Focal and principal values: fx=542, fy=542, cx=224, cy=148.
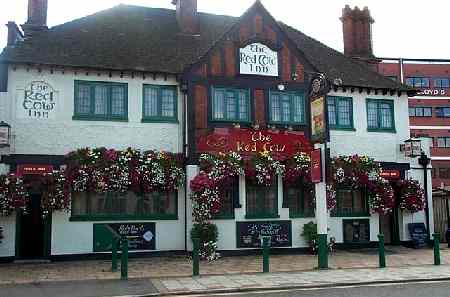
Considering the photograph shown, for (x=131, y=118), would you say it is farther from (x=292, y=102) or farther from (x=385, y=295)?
(x=385, y=295)

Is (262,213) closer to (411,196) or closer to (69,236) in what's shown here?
(411,196)

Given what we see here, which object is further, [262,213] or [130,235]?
[262,213]

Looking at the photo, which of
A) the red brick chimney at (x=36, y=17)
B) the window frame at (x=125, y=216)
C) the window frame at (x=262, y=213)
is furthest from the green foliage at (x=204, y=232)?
the red brick chimney at (x=36, y=17)

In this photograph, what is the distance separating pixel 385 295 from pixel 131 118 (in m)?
10.7

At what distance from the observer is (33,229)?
17094 mm

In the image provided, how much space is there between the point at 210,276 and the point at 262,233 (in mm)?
5570

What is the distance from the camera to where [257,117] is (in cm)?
1920

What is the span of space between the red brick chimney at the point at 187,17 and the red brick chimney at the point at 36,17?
5.27 metres

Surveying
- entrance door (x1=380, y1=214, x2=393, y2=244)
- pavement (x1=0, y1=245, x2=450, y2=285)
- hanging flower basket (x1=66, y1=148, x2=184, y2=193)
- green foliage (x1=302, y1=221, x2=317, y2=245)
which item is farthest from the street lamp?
hanging flower basket (x1=66, y1=148, x2=184, y2=193)

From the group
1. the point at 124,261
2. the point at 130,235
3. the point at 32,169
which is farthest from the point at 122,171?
the point at 124,261

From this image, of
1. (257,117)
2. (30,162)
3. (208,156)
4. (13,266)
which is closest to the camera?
(13,266)

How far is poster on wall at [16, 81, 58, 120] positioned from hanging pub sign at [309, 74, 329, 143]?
826 cm

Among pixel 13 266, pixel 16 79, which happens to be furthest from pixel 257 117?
pixel 13 266

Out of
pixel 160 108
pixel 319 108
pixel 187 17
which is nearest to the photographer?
pixel 319 108
